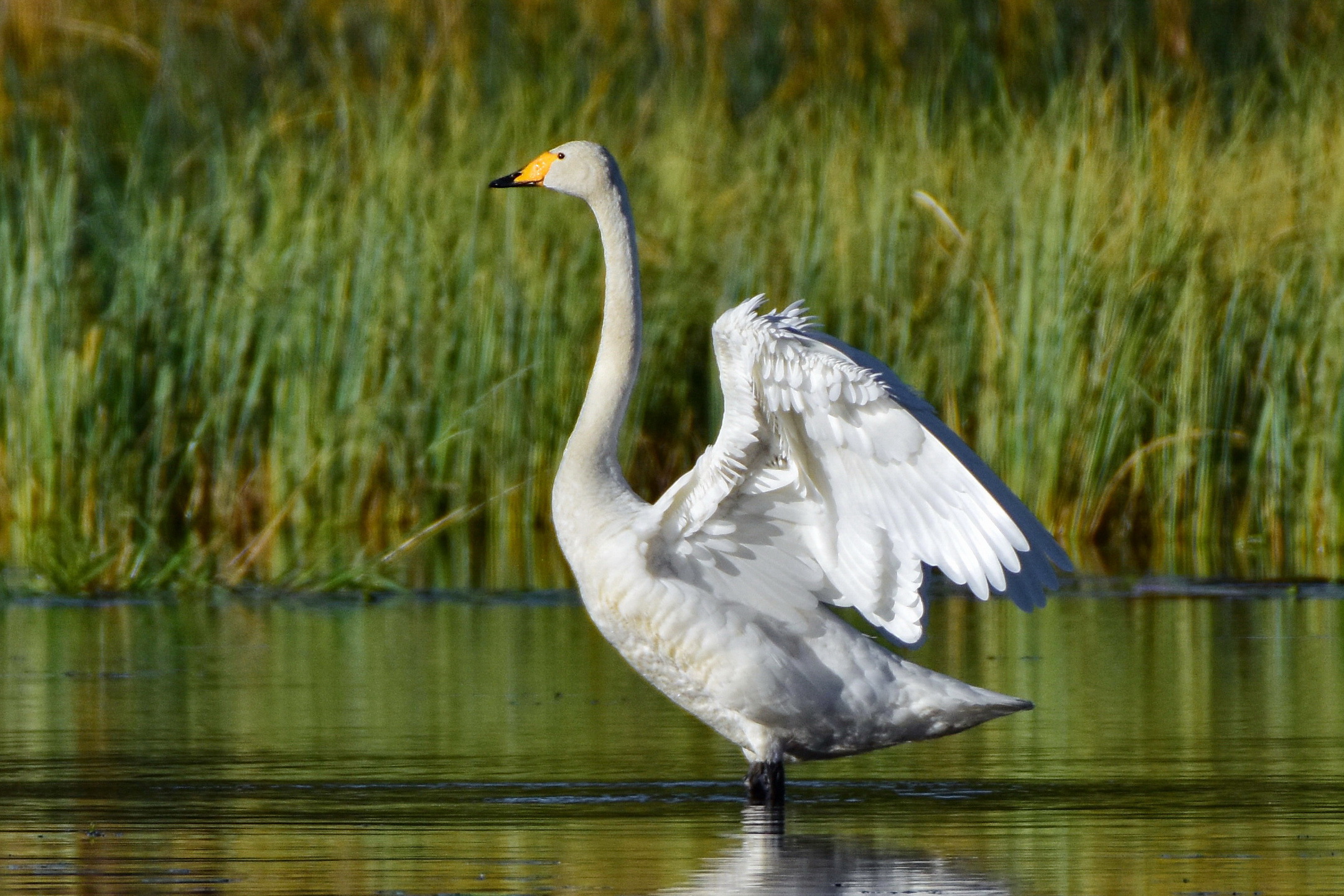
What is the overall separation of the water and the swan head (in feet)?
5.22

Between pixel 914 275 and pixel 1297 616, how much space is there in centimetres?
320

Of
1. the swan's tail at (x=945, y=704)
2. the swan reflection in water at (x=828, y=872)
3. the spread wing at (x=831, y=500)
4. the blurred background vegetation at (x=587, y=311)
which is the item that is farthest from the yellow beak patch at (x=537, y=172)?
the blurred background vegetation at (x=587, y=311)

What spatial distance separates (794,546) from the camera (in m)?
6.38

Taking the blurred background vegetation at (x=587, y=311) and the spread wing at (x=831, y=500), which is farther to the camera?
the blurred background vegetation at (x=587, y=311)

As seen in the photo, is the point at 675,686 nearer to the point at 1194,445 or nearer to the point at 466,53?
the point at 1194,445

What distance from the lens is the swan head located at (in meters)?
6.90

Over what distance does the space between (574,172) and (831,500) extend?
138 centimetres

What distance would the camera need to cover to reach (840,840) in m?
5.34

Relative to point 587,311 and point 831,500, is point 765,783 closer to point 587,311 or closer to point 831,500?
point 831,500

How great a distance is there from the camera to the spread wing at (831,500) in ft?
18.9

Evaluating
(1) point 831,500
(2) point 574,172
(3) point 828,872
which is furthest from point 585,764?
(2) point 574,172

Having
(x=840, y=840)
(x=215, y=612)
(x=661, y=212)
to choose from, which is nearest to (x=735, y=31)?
(x=661, y=212)

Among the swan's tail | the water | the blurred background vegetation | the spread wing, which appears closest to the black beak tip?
the spread wing

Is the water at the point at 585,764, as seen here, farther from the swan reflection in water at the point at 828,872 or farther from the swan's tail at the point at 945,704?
the swan's tail at the point at 945,704
